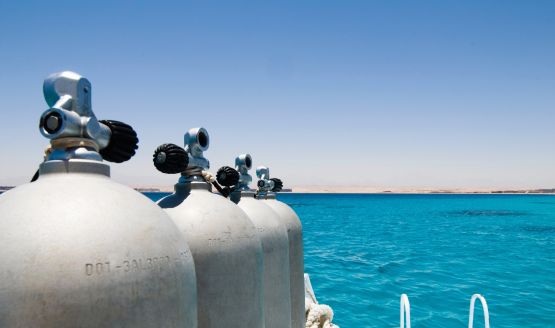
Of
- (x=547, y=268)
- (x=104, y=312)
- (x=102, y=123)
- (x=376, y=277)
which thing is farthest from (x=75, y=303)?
(x=547, y=268)

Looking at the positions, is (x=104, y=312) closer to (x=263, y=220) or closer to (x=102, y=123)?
(x=102, y=123)

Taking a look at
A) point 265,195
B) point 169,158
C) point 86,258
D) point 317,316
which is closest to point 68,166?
point 86,258

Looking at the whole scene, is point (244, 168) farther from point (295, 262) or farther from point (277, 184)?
point (277, 184)

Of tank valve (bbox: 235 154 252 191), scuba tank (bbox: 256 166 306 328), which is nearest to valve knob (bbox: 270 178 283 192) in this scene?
scuba tank (bbox: 256 166 306 328)

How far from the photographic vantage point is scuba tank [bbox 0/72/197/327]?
7.38 feet

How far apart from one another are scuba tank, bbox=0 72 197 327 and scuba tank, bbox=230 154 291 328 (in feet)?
10.1

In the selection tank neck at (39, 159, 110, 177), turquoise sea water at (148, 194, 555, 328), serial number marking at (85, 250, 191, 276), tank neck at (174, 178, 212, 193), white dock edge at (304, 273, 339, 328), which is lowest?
turquoise sea water at (148, 194, 555, 328)

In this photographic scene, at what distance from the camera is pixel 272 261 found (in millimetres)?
6082

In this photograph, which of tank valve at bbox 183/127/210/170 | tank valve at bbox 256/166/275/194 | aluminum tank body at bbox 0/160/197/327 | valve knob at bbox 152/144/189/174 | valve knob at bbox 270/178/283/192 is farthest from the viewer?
valve knob at bbox 270/178/283/192

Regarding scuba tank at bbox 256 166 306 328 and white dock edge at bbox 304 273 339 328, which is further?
white dock edge at bbox 304 273 339 328

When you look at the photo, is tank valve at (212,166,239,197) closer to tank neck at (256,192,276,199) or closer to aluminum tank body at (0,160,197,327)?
tank neck at (256,192,276,199)

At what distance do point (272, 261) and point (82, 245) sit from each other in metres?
3.94

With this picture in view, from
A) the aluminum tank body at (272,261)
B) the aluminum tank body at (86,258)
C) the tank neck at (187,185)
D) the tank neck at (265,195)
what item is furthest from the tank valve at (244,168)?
the aluminum tank body at (86,258)

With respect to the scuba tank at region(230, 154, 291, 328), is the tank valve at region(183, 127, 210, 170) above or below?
above
